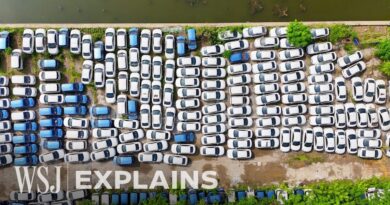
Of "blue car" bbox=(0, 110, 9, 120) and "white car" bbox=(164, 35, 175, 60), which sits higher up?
"white car" bbox=(164, 35, 175, 60)

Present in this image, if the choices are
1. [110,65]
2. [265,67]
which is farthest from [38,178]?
[265,67]

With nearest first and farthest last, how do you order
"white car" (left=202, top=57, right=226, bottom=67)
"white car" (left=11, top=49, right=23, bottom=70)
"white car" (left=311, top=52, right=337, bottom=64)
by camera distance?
"white car" (left=11, top=49, right=23, bottom=70) → "white car" (left=202, top=57, right=226, bottom=67) → "white car" (left=311, top=52, right=337, bottom=64)

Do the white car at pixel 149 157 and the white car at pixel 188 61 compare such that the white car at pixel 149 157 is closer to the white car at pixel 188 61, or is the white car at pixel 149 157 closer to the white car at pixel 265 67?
the white car at pixel 188 61

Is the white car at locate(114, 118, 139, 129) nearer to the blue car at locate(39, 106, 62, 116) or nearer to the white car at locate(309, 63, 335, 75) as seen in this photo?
the blue car at locate(39, 106, 62, 116)

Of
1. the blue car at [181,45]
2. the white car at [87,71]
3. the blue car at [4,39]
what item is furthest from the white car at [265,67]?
the blue car at [4,39]

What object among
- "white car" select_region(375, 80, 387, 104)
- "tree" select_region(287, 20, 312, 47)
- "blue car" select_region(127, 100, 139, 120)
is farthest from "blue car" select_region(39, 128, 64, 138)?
"white car" select_region(375, 80, 387, 104)

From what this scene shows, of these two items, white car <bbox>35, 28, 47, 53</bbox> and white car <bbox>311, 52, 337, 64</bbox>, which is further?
white car <bbox>311, 52, 337, 64</bbox>

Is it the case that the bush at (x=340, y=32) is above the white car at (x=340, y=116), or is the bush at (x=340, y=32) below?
above

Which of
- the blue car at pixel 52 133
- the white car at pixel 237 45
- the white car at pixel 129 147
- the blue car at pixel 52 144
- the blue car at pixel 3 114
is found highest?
the white car at pixel 237 45
